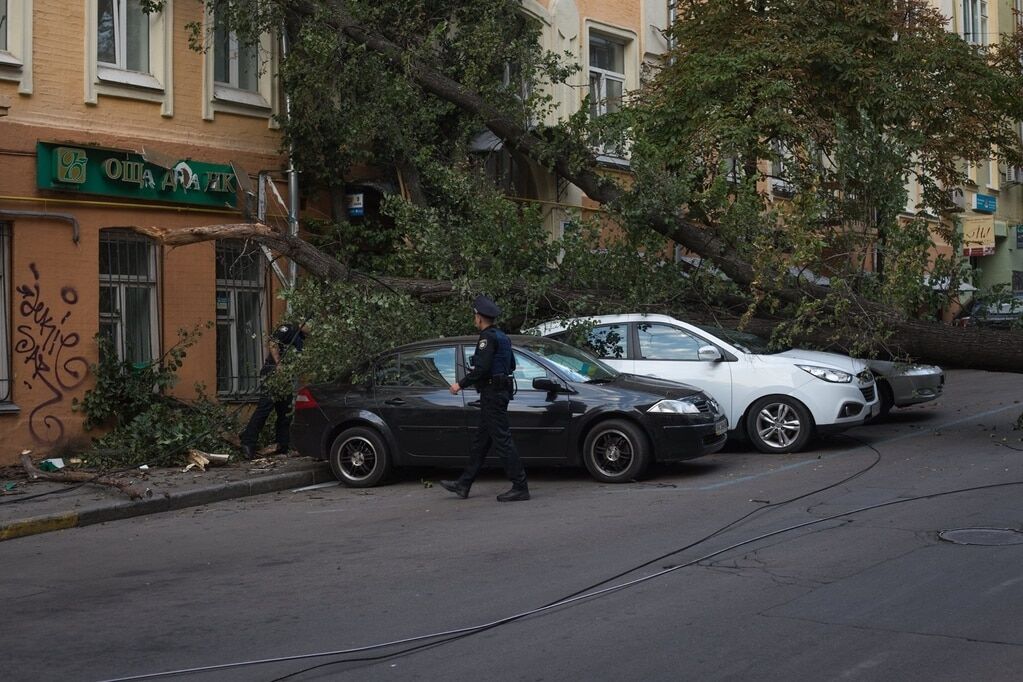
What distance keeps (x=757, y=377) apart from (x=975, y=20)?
2925cm

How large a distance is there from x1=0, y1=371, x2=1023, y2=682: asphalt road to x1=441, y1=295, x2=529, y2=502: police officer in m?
0.34

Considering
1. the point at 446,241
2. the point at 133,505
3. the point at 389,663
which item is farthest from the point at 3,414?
the point at 389,663

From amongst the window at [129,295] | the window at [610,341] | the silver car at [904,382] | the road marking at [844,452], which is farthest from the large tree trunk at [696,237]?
the window at [129,295]

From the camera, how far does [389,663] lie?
6051 millimetres

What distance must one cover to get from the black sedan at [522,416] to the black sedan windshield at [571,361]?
1 cm

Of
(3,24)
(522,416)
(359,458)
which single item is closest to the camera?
(522,416)

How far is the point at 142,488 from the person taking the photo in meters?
12.3

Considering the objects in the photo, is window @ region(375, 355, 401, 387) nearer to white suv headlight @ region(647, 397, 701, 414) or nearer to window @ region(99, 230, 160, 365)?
white suv headlight @ region(647, 397, 701, 414)

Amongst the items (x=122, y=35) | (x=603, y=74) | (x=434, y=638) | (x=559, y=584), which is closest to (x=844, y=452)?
(x=559, y=584)

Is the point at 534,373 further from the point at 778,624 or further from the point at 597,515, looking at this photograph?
the point at 778,624

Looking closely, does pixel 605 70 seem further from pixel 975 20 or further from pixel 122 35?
pixel 975 20

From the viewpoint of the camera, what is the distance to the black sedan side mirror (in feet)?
40.6

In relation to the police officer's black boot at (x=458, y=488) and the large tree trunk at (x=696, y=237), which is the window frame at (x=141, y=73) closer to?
the large tree trunk at (x=696, y=237)

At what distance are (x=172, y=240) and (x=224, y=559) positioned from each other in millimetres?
6923
